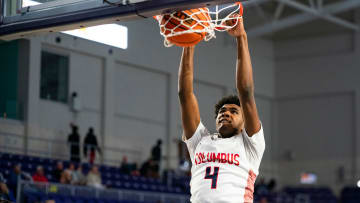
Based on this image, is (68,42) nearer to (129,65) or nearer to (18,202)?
(129,65)

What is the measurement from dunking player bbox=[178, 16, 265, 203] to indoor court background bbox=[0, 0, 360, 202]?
10.6 metres

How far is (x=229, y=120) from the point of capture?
4.43 metres

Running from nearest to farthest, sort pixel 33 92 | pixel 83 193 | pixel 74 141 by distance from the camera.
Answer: pixel 83 193 → pixel 74 141 → pixel 33 92

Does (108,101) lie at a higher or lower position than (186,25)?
higher

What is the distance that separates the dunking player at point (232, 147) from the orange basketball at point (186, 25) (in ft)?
1.08

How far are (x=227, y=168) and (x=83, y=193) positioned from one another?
10519 millimetres

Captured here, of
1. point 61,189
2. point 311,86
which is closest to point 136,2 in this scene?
point 61,189

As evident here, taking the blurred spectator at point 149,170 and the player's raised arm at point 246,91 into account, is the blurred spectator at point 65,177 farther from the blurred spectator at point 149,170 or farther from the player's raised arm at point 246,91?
the player's raised arm at point 246,91

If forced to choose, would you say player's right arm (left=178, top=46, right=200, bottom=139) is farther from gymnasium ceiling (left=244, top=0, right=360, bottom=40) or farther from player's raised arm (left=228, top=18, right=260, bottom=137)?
gymnasium ceiling (left=244, top=0, right=360, bottom=40)

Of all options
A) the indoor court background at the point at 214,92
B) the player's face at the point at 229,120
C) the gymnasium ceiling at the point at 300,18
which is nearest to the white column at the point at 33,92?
the indoor court background at the point at 214,92

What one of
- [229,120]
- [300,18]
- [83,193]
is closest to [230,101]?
[229,120]

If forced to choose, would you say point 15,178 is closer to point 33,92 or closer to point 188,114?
point 33,92

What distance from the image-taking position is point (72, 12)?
17.6ft

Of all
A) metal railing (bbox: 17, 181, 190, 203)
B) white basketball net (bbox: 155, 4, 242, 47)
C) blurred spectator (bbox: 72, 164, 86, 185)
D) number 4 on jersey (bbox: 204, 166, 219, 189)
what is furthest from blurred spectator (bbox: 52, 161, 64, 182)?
number 4 on jersey (bbox: 204, 166, 219, 189)
